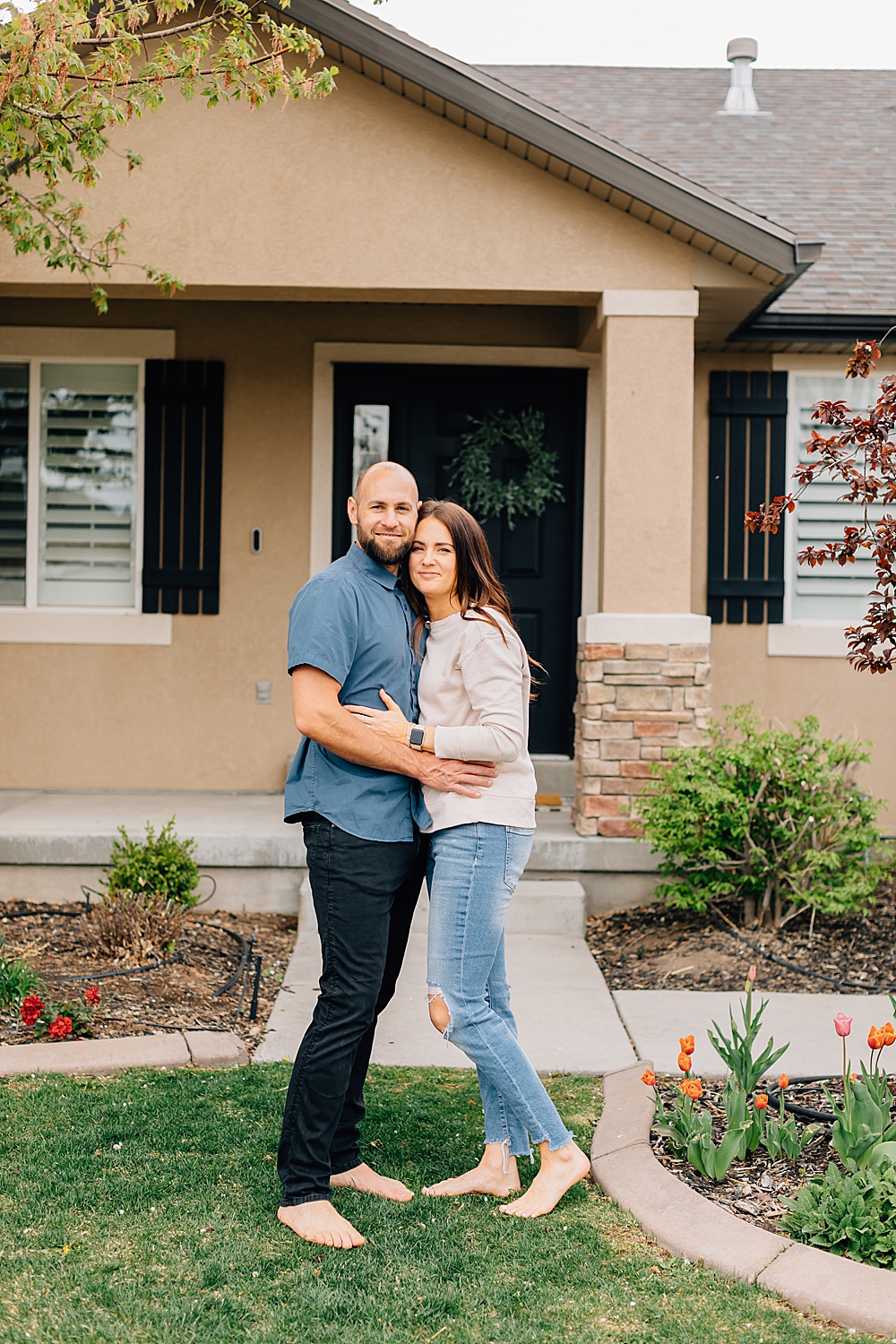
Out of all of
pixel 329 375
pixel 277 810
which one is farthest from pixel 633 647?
pixel 329 375

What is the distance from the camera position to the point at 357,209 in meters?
6.13

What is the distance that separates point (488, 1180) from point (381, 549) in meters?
1.69

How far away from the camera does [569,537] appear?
25.3 ft

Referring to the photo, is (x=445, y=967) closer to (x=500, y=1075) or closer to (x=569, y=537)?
(x=500, y=1075)

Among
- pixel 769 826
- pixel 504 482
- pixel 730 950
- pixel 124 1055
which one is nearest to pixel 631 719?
pixel 769 826

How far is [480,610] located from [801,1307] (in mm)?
1764

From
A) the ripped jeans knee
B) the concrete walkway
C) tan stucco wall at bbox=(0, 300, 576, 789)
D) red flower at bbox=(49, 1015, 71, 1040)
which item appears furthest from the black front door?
the ripped jeans knee

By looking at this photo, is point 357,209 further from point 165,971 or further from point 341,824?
point 341,824

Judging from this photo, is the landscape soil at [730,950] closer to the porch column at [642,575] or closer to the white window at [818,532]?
the porch column at [642,575]

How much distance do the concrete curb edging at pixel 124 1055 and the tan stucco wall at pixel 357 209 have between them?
3831 millimetres

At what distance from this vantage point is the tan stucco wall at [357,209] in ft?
20.0

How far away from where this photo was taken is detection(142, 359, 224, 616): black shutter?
748 cm

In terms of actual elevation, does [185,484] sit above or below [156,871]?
above

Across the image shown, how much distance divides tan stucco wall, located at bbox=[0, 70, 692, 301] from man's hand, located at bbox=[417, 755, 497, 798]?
3.86 meters
